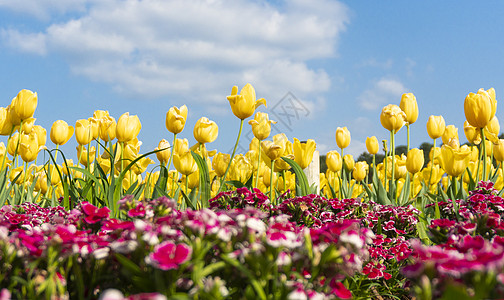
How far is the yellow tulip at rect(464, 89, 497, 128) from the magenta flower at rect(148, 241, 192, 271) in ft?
10.8

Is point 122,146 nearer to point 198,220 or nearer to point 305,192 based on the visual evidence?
point 305,192

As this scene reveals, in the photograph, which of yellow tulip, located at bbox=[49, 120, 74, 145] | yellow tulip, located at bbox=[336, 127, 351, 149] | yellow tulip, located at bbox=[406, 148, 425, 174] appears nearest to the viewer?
yellow tulip, located at bbox=[49, 120, 74, 145]

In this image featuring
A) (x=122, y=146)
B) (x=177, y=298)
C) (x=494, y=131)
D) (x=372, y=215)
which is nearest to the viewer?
(x=177, y=298)

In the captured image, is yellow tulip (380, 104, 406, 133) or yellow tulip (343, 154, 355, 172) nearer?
yellow tulip (380, 104, 406, 133)

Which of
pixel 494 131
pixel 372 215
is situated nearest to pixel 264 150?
pixel 372 215

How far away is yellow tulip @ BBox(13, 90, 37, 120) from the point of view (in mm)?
3121

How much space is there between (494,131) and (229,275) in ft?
14.8

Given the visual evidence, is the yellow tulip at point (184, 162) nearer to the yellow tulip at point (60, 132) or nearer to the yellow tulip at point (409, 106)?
the yellow tulip at point (60, 132)

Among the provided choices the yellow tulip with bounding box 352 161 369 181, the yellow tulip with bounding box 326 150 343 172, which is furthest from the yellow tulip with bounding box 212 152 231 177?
the yellow tulip with bounding box 352 161 369 181

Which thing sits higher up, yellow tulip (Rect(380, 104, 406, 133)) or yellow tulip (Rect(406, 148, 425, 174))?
yellow tulip (Rect(380, 104, 406, 133))

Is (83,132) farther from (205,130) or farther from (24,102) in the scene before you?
(205,130)

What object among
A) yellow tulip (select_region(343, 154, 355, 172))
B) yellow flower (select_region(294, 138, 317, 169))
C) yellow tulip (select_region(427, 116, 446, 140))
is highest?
yellow tulip (select_region(427, 116, 446, 140))

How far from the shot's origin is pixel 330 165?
16.7 ft

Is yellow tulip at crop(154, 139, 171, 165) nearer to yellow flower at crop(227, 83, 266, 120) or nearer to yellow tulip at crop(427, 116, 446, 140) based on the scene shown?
yellow flower at crop(227, 83, 266, 120)
